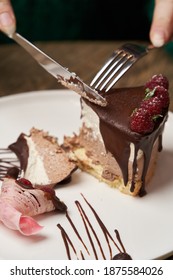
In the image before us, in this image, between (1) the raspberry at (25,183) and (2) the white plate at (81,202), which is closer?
(2) the white plate at (81,202)

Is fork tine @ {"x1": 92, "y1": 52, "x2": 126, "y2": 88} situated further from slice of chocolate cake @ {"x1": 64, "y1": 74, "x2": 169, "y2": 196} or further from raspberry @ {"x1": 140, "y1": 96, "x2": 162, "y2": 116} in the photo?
raspberry @ {"x1": 140, "y1": 96, "x2": 162, "y2": 116}

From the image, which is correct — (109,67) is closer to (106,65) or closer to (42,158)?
(106,65)

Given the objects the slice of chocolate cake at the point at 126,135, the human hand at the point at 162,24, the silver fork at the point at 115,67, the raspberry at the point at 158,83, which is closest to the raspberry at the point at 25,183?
the slice of chocolate cake at the point at 126,135

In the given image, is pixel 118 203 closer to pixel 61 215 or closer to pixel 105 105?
pixel 61 215

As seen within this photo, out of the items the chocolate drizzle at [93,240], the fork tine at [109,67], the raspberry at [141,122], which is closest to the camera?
the chocolate drizzle at [93,240]

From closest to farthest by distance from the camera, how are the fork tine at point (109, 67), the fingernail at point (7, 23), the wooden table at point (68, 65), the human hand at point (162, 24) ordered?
the fingernail at point (7, 23) → the fork tine at point (109, 67) → the human hand at point (162, 24) → the wooden table at point (68, 65)

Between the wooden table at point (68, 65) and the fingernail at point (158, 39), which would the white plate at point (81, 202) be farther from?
the fingernail at point (158, 39)

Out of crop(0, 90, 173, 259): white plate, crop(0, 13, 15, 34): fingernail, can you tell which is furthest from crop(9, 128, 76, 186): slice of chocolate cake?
crop(0, 13, 15, 34): fingernail
